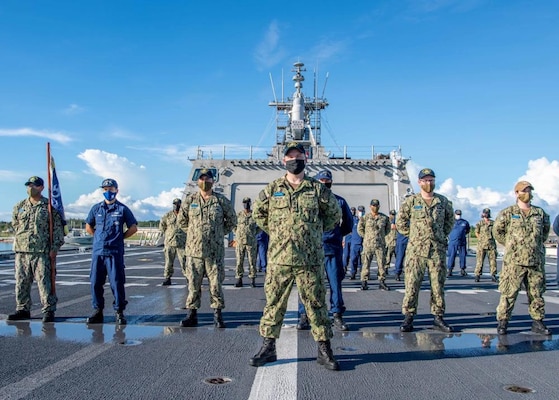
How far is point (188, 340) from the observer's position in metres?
5.05

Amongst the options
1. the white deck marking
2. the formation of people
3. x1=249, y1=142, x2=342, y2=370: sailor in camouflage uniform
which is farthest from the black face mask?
the white deck marking

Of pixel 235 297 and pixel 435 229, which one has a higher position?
pixel 435 229

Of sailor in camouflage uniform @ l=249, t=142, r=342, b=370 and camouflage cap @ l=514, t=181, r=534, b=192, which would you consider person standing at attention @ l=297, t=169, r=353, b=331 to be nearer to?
sailor in camouflage uniform @ l=249, t=142, r=342, b=370

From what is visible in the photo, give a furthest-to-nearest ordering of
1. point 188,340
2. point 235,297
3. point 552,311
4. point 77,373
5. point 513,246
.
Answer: point 235,297
point 552,311
point 513,246
point 188,340
point 77,373

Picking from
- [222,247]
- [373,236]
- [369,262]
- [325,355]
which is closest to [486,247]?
[373,236]

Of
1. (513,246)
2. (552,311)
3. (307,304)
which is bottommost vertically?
(552,311)

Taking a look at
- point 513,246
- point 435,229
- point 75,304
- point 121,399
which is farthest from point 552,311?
point 75,304

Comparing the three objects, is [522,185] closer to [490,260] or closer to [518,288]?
[518,288]

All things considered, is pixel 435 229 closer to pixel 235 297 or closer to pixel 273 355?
pixel 273 355

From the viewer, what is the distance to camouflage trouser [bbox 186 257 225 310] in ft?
19.1

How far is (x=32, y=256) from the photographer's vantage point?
6.21 m

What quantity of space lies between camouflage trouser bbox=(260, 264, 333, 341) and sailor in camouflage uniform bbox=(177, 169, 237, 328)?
1.75m

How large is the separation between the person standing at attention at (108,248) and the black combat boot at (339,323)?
8.55 feet

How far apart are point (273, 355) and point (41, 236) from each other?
3.80 meters
